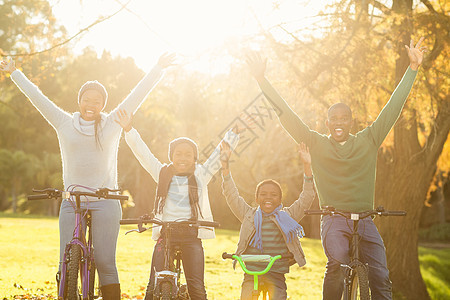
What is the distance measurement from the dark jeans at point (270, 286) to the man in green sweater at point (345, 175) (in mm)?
405

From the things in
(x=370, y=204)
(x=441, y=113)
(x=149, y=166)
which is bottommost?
(x=370, y=204)

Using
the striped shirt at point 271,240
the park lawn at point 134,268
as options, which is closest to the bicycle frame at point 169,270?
the striped shirt at point 271,240

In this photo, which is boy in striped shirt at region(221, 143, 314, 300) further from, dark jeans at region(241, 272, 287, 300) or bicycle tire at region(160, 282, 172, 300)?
bicycle tire at region(160, 282, 172, 300)

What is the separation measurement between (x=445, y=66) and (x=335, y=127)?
523cm

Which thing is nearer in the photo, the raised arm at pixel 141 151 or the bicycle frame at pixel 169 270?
the bicycle frame at pixel 169 270

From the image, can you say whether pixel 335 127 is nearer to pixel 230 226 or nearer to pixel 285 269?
pixel 285 269

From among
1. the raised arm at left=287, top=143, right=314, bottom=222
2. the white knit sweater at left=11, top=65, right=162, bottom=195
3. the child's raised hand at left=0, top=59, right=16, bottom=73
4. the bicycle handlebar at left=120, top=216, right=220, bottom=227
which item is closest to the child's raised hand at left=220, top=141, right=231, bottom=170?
the raised arm at left=287, top=143, right=314, bottom=222

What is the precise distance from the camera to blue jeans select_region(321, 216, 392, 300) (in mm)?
5207

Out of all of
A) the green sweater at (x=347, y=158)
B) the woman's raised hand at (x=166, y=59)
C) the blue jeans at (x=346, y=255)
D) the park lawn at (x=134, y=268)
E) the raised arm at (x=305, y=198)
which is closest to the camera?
the blue jeans at (x=346, y=255)

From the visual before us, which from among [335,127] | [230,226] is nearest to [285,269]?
[335,127]

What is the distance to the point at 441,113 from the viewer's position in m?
11.1

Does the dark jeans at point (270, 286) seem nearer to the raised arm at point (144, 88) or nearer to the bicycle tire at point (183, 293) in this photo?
the bicycle tire at point (183, 293)

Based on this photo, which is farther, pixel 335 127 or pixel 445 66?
pixel 445 66

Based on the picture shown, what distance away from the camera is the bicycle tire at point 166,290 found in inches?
184
